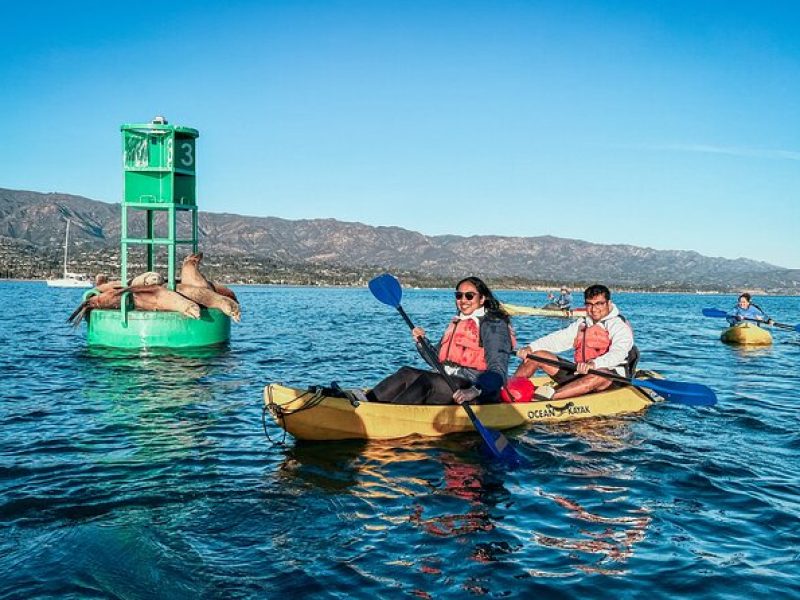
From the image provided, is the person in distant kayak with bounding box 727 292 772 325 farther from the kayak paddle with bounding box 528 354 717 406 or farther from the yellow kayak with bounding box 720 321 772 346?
the kayak paddle with bounding box 528 354 717 406

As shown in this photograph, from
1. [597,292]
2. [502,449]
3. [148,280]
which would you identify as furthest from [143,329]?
[502,449]

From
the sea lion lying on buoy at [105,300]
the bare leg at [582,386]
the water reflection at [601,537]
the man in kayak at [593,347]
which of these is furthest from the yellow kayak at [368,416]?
Answer: the sea lion lying on buoy at [105,300]

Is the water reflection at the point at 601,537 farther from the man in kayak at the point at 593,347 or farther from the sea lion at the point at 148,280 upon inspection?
the sea lion at the point at 148,280

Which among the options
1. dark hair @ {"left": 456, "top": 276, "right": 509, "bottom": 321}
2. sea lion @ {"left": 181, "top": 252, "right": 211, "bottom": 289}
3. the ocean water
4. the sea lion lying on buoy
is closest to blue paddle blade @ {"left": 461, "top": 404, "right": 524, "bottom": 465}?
the ocean water

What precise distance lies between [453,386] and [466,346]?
0.90 metres

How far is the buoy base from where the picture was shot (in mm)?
19891

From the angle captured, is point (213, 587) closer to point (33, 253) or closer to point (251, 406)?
point (251, 406)

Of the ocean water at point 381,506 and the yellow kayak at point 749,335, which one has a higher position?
the yellow kayak at point 749,335

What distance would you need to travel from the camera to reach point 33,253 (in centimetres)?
17950

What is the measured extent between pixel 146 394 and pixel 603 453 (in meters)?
8.94

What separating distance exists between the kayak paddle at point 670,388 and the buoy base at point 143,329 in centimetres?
1134

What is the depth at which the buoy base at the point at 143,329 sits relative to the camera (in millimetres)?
19891

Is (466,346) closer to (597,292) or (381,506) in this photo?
(597,292)

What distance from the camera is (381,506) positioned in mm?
7648
